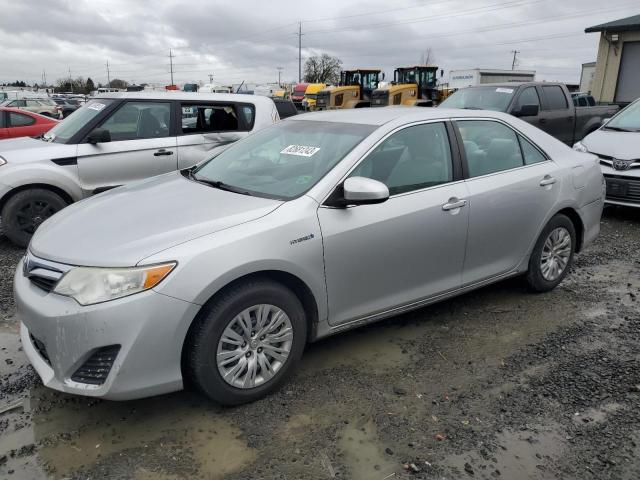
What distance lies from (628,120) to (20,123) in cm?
1152

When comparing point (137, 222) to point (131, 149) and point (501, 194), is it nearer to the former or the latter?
point (501, 194)

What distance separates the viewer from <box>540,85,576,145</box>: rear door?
1019cm

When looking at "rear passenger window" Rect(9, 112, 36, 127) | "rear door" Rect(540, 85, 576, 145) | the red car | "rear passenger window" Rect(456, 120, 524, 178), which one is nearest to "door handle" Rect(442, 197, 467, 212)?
"rear passenger window" Rect(456, 120, 524, 178)

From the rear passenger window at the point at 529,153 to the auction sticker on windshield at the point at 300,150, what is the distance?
181cm

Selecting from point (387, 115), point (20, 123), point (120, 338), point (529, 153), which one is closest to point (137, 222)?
point (120, 338)

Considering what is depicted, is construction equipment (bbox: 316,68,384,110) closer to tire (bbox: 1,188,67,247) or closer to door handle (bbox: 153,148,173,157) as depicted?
door handle (bbox: 153,148,173,157)

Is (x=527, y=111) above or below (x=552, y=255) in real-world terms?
above

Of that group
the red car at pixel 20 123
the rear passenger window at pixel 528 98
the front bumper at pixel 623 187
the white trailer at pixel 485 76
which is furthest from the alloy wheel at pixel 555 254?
the white trailer at pixel 485 76

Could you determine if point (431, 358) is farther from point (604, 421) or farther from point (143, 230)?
point (143, 230)

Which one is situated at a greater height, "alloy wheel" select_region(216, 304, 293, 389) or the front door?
the front door

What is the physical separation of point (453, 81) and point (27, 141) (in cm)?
2705

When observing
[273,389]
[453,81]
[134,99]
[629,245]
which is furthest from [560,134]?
[453,81]

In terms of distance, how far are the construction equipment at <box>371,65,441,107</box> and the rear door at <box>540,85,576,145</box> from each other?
762 centimetres

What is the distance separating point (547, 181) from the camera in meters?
4.24
